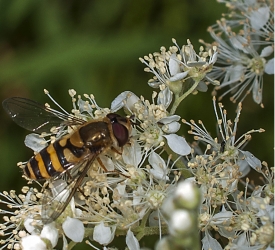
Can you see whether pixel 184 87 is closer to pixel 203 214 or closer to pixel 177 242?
pixel 203 214

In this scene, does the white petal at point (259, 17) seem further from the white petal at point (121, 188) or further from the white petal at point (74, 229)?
the white petal at point (74, 229)

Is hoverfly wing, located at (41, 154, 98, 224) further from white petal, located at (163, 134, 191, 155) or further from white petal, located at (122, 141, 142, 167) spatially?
white petal, located at (163, 134, 191, 155)

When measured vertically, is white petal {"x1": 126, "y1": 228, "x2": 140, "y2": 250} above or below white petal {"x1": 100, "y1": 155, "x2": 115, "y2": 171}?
below

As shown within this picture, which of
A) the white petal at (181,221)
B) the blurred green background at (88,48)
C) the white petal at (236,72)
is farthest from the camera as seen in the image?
the blurred green background at (88,48)

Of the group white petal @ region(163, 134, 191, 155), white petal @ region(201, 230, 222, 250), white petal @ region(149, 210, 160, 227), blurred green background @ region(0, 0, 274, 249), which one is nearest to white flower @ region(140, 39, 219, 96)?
white petal @ region(163, 134, 191, 155)

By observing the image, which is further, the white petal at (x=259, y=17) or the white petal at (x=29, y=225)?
the white petal at (x=259, y=17)

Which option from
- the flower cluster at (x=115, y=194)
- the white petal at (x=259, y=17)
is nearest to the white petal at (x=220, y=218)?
the flower cluster at (x=115, y=194)

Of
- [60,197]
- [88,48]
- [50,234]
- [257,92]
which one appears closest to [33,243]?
[50,234]

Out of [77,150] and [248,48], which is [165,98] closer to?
[77,150]
